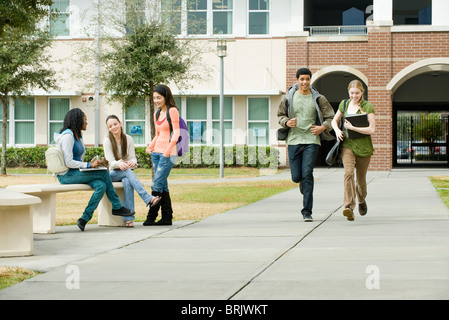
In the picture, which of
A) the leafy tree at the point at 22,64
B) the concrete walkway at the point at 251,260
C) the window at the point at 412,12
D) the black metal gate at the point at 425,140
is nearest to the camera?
the concrete walkway at the point at 251,260

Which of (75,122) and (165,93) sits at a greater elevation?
(165,93)

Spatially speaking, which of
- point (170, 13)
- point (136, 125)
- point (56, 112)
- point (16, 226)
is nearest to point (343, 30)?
point (136, 125)

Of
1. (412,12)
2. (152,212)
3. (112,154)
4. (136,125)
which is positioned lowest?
(152,212)

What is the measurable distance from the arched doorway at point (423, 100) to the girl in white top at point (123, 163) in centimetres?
2057

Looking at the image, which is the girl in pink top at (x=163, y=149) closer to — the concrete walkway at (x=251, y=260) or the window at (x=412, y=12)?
the concrete walkway at (x=251, y=260)

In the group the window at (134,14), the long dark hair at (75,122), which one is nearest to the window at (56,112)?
the window at (134,14)

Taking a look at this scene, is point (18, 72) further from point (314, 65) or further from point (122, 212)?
point (122, 212)

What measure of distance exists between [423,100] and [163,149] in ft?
85.7

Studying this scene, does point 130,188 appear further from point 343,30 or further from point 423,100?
point 423,100

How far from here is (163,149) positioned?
405 inches

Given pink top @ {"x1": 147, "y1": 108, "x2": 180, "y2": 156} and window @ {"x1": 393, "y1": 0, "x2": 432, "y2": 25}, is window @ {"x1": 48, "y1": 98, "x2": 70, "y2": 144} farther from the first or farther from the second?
pink top @ {"x1": 147, "y1": 108, "x2": 180, "y2": 156}

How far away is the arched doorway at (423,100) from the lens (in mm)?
30016
